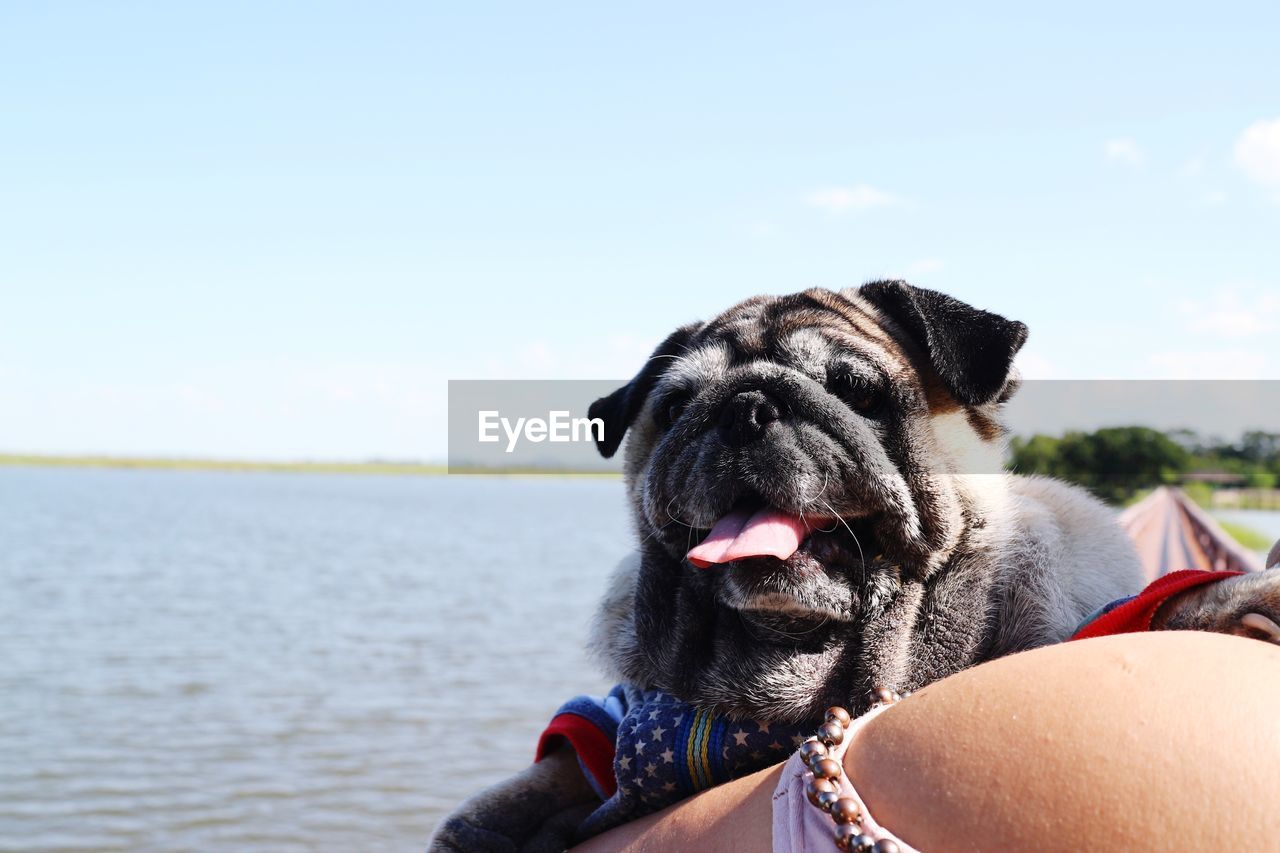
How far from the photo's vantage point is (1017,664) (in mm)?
1245

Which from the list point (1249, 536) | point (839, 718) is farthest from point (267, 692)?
point (1249, 536)

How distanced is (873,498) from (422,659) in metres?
14.6

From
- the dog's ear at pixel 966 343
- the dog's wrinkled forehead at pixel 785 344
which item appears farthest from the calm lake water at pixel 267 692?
the dog's ear at pixel 966 343

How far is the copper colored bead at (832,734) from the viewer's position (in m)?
1.32

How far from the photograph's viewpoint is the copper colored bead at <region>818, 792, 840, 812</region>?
122 cm

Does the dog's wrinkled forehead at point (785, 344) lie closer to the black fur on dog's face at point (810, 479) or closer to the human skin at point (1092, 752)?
the black fur on dog's face at point (810, 479)

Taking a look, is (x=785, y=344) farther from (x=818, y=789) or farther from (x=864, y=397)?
(x=818, y=789)

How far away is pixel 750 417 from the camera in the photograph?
197cm

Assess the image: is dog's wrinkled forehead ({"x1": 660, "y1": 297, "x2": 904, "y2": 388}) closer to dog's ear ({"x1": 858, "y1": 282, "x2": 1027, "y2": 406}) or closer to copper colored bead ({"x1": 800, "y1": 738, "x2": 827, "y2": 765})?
dog's ear ({"x1": 858, "y1": 282, "x2": 1027, "y2": 406})

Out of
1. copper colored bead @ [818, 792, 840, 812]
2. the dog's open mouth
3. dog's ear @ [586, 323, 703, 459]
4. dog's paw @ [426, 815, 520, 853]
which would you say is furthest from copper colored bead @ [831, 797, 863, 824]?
dog's ear @ [586, 323, 703, 459]

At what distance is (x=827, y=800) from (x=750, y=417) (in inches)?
34.3

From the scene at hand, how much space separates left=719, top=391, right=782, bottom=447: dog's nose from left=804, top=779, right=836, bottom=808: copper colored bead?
0.80 metres

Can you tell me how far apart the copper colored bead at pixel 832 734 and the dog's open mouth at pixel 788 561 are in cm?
52

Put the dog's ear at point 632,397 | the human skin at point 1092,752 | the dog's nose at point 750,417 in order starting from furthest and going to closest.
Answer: the dog's ear at point 632,397 → the dog's nose at point 750,417 → the human skin at point 1092,752
